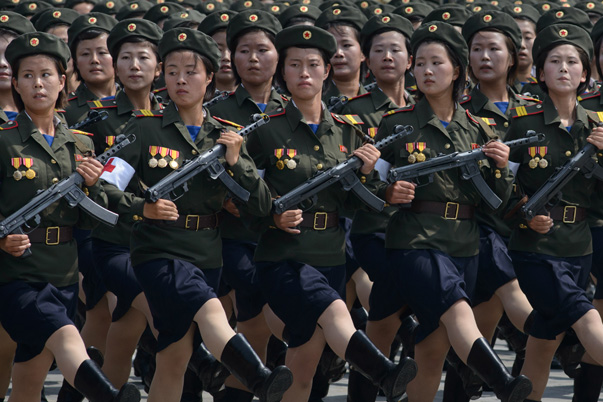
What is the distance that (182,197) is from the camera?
8.12 m

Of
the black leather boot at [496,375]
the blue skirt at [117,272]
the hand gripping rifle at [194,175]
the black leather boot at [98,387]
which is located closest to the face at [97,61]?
the blue skirt at [117,272]

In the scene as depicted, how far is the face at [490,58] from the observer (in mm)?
10023

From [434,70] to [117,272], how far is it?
2316mm

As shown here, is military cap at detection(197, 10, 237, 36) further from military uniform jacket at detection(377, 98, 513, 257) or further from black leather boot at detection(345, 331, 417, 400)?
black leather boot at detection(345, 331, 417, 400)

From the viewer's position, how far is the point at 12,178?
7844 mm

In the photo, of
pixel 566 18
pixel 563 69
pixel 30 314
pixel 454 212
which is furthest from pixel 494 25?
pixel 30 314

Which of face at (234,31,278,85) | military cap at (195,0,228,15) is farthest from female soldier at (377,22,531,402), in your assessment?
military cap at (195,0,228,15)

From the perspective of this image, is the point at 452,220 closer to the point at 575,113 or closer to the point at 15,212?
the point at 575,113

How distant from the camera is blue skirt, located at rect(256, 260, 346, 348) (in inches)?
322

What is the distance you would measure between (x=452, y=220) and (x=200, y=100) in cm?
165

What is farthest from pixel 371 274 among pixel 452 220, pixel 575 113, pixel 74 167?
pixel 74 167

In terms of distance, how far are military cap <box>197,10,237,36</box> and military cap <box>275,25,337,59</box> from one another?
2.45 m

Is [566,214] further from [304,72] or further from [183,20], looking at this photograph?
[183,20]

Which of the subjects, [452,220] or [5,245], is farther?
[452,220]
